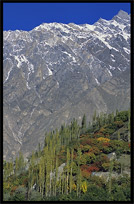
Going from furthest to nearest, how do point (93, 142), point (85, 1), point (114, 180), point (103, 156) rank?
point (93, 142), point (103, 156), point (114, 180), point (85, 1)

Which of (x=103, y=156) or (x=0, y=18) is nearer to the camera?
(x=0, y=18)

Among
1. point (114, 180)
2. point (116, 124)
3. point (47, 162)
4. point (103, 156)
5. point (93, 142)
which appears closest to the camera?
point (114, 180)

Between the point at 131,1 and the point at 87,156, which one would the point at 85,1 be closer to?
the point at 131,1

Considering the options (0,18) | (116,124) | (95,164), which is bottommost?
(95,164)

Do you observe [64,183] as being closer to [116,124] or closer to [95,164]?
[95,164]

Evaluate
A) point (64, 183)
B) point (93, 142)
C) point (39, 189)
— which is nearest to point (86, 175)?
point (64, 183)

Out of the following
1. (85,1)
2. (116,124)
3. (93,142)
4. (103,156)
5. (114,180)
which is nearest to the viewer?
(85,1)

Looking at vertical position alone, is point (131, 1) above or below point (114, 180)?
above

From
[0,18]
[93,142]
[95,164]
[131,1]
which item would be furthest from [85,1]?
[93,142]

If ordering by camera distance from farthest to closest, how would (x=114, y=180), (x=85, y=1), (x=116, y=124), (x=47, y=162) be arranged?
1. (x=116, y=124)
2. (x=47, y=162)
3. (x=114, y=180)
4. (x=85, y=1)
